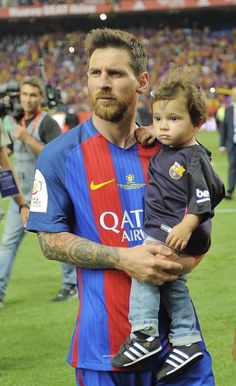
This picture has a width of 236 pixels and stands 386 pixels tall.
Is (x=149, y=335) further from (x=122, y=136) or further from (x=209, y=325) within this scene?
(x=209, y=325)

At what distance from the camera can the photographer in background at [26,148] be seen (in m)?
8.48

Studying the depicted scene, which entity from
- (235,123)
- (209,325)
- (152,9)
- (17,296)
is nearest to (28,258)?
(17,296)

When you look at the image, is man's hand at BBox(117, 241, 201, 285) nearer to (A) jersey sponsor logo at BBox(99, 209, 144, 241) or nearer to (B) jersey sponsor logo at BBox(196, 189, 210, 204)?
(A) jersey sponsor logo at BBox(99, 209, 144, 241)

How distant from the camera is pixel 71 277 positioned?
861cm

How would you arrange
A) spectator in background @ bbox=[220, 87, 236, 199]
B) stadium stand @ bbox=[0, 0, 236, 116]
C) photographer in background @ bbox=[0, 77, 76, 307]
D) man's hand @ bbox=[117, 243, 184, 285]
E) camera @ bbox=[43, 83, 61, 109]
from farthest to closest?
stadium stand @ bbox=[0, 0, 236, 116], spectator in background @ bbox=[220, 87, 236, 199], camera @ bbox=[43, 83, 61, 109], photographer in background @ bbox=[0, 77, 76, 307], man's hand @ bbox=[117, 243, 184, 285]

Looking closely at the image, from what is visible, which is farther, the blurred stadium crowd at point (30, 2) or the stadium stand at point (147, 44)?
the blurred stadium crowd at point (30, 2)

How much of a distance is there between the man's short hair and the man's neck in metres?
0.23

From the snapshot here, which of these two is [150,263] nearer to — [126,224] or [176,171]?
[126,224]

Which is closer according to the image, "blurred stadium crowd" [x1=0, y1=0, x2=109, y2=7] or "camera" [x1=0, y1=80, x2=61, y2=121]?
"camera" [x1=0, y1=80, x2=61, y2=121]

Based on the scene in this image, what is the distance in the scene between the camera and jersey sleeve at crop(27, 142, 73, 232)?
3631 millimetres

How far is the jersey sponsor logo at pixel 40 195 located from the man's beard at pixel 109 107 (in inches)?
15.2

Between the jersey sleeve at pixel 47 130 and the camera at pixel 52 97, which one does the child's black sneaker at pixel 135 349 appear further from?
the camera at pixel 52 97

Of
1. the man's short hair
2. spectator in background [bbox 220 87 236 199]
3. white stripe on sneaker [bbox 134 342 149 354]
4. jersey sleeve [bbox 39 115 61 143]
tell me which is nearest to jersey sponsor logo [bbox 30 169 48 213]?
the man's short hair

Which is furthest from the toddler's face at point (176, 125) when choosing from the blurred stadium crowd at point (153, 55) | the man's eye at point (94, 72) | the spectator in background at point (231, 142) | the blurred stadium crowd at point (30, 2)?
the blurred stadium crowd at point (30, 2)
